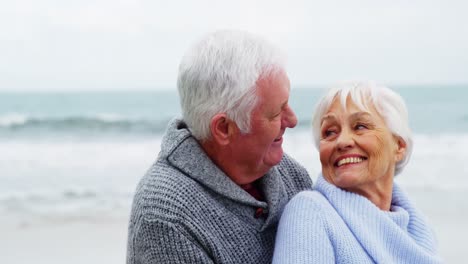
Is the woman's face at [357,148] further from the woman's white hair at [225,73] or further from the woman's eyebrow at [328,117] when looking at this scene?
the woman's white hair at [225,73]

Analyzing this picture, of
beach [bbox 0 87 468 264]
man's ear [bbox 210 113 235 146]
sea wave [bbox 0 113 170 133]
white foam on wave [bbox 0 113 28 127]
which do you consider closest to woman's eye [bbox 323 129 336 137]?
man's ear [bbox 210 113 235 146]

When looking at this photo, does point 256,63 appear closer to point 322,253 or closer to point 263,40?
point 263,40

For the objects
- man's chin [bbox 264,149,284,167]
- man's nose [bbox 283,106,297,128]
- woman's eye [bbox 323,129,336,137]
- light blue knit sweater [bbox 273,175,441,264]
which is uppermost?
man's nose [bbox 283,106,297,128]

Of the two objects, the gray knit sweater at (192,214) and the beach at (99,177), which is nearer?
the gray knit sweater at (192,214)

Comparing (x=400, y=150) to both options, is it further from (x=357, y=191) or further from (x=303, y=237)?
(x=303, y=237)

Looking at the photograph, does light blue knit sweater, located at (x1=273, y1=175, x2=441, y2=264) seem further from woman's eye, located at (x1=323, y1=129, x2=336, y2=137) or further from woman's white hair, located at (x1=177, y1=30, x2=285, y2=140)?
woman's white hair, located at (x1=177, y1=30, x2=285, y2=140)

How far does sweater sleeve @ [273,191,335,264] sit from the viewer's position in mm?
2162

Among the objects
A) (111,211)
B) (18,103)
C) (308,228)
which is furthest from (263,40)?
(18,103)

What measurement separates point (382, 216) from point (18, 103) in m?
27.5

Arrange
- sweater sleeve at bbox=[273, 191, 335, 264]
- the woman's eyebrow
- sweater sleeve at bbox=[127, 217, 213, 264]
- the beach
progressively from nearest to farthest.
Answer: sweater sleeve at bbox=[127, 217, 213, 264] < sweater sleeve at bbox=[273, 191, 335, 264] < the woman's eyebrow < the beach

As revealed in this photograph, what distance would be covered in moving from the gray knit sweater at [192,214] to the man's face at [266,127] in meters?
0.09

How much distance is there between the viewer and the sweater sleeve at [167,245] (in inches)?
81.0

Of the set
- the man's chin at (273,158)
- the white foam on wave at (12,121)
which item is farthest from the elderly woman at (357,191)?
the white foam on wave at (12,121)

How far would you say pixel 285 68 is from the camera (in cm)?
219
